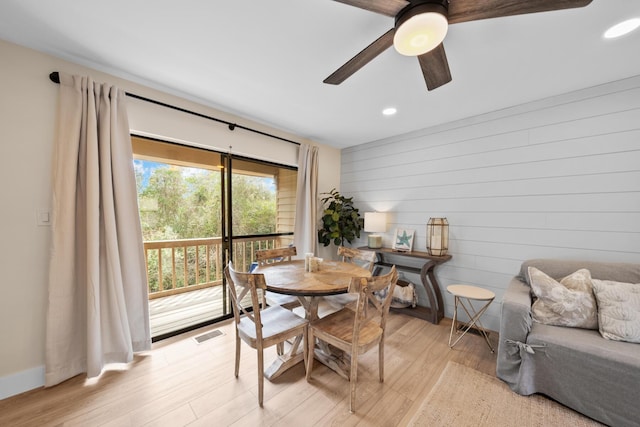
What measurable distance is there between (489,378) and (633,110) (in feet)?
8.70

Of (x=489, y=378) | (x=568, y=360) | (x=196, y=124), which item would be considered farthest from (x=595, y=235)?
(x=196, y=124)

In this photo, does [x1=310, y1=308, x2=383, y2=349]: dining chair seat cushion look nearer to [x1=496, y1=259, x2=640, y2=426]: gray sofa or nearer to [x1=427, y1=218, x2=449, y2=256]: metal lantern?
[x1=496, y1=259, x2=640, y2=426]: gray sofa

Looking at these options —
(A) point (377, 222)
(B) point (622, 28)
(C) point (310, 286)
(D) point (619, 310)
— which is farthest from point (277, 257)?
(B) point (622, 28)

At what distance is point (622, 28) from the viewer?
5.02ft

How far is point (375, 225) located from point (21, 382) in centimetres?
367

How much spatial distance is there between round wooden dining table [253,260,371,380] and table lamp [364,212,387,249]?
3.99ft

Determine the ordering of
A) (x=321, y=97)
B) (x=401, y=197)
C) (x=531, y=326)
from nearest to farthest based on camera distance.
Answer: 1. (x=531, y=326)
2. (x=321, y=97)
3. (x=401, y=197)

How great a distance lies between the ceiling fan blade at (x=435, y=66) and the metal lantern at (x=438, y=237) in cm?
178

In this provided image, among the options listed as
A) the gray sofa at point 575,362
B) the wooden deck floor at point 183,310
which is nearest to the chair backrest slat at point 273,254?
the wooden deck floor at point 183,310

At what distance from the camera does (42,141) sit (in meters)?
1.80

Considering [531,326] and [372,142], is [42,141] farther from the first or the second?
[531,326]

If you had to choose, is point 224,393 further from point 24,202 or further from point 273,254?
point 24,202

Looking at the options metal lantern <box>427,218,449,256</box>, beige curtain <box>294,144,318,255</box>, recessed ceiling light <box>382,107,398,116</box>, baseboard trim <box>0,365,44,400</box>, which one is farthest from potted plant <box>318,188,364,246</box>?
baseboard trim <box>0,365,44,400</box>

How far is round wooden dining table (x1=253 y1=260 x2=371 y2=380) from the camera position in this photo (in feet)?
5.78
